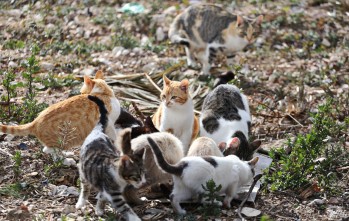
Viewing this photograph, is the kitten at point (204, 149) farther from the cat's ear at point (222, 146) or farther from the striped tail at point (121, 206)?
the striped tail at point (121, 206)

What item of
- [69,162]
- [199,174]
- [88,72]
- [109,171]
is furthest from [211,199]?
[88,72]

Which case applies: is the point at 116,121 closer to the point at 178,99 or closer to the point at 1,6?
the point at 178,99

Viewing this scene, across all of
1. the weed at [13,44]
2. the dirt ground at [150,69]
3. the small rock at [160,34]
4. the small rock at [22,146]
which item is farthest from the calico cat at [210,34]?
the small rock at [22,146]

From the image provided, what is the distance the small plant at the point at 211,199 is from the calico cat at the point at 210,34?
4.58 metres

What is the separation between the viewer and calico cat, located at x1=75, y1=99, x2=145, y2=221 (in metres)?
5.17

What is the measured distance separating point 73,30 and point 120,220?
614 cm

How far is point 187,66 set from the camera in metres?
9.87

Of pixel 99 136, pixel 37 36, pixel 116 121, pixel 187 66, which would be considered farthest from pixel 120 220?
pixel 37 36

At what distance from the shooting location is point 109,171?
17.1 feet

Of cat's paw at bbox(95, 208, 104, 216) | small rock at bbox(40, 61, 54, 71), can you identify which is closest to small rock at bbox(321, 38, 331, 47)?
small rock at bbox(40, 61, 54, 71)

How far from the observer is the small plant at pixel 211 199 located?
17.7 ft

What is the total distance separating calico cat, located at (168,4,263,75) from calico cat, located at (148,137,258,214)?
4.34 m

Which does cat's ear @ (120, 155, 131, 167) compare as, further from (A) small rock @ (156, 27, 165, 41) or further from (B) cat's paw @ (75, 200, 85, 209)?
(A) small rock @ (156, 27, 165, 41)

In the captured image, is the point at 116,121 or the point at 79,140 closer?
the point at 79,140
